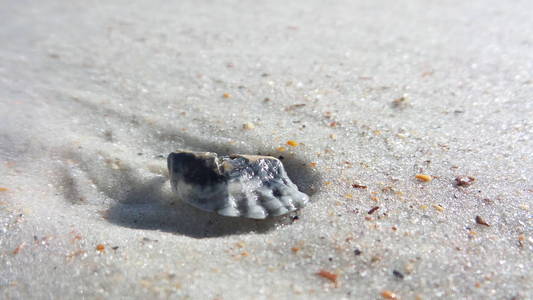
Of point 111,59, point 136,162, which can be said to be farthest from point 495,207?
point 111,59

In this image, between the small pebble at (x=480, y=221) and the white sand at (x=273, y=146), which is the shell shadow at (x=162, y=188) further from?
the small pebble at (x=480, y=221)

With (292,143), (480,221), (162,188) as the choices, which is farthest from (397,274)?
(162,188)

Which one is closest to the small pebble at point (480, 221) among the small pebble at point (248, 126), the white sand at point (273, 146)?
the white sand at point (273, 146)

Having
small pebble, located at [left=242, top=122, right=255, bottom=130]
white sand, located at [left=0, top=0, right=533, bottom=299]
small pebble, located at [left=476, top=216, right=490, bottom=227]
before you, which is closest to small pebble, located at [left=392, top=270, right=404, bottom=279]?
white sand, located at [left=0, top=0, right=533, bottom=299]

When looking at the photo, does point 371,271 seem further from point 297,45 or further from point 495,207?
point 297,45

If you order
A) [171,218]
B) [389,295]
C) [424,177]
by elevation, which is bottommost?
[171,218]

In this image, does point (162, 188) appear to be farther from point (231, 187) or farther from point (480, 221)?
point (480, 221)

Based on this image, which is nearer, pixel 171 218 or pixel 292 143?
pixel 171 218
